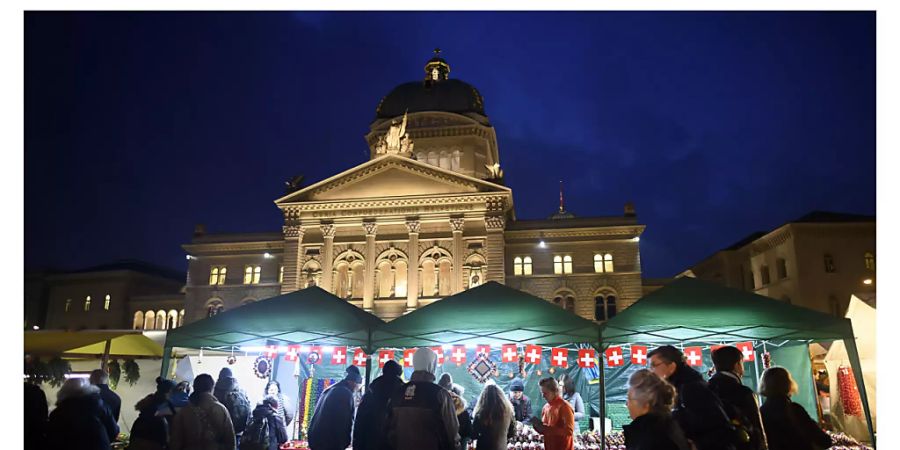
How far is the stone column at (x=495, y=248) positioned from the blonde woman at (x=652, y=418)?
105ft

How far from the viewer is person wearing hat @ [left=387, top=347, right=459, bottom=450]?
24.2 ft

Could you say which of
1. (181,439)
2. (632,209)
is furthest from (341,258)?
(181,439)

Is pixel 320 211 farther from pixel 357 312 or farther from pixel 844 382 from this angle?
pixel 844 382

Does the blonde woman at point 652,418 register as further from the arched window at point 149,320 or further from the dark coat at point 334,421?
the arched window at point 149,320

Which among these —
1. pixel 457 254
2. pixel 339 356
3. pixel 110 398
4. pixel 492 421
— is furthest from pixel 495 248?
pixel 492 421

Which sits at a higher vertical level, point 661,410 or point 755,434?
point 661,410

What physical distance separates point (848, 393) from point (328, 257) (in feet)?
96.2

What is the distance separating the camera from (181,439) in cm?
806

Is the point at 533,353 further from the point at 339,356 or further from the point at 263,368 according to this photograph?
the point at 263,368

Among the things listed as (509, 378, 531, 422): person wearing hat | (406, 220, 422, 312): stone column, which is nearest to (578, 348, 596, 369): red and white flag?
(509, 378, 531, 422): person wearing hat

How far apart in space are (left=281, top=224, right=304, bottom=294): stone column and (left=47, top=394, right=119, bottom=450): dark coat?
30.6 m

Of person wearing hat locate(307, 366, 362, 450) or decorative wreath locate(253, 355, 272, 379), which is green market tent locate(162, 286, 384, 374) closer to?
decorative wreath locate(253, 355, 272, 379)

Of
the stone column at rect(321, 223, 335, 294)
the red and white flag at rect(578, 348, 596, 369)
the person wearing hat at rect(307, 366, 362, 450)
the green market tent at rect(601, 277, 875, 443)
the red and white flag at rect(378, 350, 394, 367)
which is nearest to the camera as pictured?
the person wearing hat at rect(307, 366, 362, 450)
